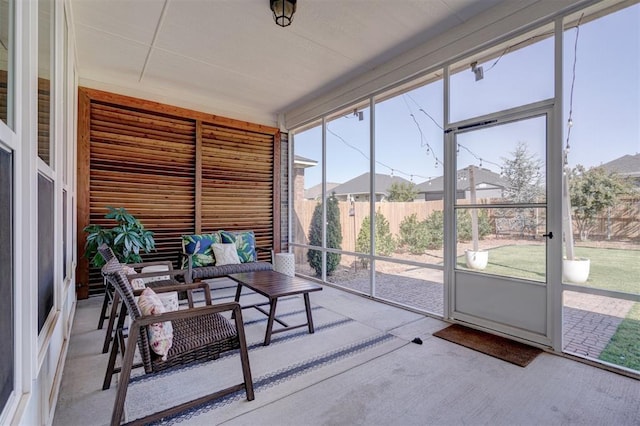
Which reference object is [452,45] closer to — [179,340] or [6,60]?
[6,60]

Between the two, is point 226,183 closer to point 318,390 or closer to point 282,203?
point 282,203

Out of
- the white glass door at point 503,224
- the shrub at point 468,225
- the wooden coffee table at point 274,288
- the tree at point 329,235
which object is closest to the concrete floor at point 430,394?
the white glass door at point 503,224

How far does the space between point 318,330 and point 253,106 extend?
4.07 m

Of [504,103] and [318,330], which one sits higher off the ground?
[504,103]

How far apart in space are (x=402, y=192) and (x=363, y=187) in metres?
0.69

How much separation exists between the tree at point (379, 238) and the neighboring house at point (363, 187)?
296mm

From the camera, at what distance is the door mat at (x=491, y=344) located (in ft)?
8.21

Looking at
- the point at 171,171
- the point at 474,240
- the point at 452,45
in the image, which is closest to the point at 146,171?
the point at 171,171

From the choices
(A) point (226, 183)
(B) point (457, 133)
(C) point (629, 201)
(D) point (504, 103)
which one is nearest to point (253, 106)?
(A) point (226, 183)

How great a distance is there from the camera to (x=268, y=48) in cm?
350

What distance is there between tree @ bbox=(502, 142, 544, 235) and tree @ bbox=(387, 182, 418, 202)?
3.52 feet

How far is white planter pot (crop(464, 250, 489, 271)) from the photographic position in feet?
10.3

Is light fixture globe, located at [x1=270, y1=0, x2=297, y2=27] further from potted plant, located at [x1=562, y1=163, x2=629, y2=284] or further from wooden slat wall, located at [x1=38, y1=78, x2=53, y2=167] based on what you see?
potted plant, located at [x1=562, y1=163, x2=629, y2=284]

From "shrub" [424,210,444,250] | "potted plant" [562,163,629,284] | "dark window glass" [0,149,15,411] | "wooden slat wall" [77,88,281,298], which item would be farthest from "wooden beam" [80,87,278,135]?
"potted plant" [562,163,629,284]
